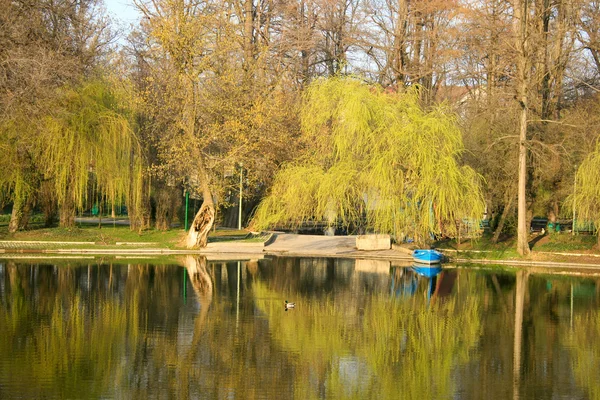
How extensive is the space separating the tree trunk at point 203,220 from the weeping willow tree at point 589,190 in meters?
17.9

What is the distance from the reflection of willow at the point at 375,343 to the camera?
14.4 m

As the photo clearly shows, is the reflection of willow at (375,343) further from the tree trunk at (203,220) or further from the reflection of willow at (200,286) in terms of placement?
the tree trunk at (203,220)

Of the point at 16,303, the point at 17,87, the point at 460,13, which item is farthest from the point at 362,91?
the point at 16,303

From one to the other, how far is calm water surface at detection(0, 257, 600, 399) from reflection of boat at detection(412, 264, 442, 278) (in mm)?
2440

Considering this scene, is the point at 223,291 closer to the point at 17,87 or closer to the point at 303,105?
the point at 17,87

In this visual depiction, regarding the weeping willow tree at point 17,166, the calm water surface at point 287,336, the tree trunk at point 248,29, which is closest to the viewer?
the calm water surface at point 287,336

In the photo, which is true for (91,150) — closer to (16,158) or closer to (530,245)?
(16,158)

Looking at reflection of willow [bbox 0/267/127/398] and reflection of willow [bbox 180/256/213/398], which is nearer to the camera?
reflection of willow [bbox 0/267/127/398]

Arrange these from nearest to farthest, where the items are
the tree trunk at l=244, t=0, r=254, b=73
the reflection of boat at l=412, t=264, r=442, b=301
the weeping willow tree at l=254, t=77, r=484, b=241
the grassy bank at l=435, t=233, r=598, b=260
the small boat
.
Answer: the reflection of boat at l=412, t=264, r=442, b=301 → the small boat → the weeping willow tree at l=254, t=77, r=484, b=241 → the grassy bank at l=435, t=233, r=598, b=260 → the tree trunk at l=244, t=0, r=254, b=73

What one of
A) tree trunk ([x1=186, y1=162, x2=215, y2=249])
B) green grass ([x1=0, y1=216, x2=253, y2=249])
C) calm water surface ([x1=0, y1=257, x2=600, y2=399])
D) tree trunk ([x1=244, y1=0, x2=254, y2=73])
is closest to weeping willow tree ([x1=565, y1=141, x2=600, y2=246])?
calm water surface ([x1=0, y1=257, x2=600, y2=399])

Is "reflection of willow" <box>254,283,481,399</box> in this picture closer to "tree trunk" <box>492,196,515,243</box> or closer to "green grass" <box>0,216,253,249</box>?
"green grass" <box>0,216,253,249</box>

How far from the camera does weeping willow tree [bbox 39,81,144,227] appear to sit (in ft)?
133

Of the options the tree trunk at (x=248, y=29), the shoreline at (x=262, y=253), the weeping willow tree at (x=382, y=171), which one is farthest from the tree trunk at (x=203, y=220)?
the tree trunk at (x=248, y=29)

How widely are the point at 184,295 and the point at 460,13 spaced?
30884 mm
